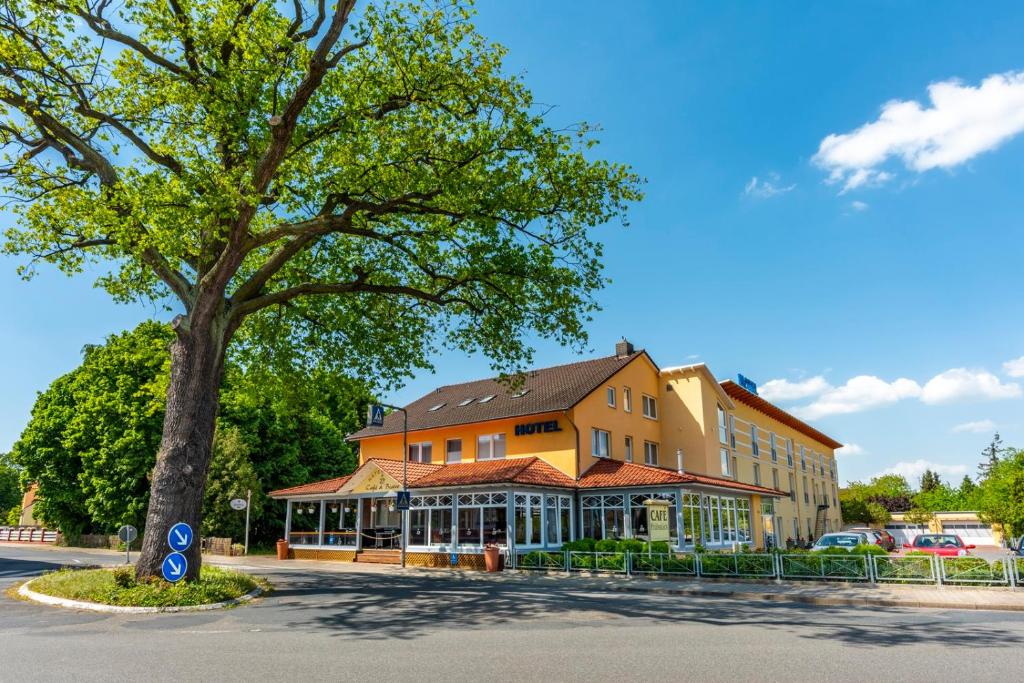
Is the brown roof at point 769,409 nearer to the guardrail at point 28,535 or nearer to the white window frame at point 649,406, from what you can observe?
the white window frame at point 649,406

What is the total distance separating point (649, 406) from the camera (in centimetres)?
3578

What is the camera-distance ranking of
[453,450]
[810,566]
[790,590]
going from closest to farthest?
1. [790,590]
2. [810,566]
3. [453,450]

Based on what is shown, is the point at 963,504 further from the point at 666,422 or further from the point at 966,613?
the point at 966,613

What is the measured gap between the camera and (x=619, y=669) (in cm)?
784

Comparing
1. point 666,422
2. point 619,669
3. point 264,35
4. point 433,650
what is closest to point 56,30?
point 264,35

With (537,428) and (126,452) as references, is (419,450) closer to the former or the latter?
(537,428)

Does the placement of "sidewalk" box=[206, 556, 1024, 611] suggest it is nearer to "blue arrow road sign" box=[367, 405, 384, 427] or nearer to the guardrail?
"blue arrow road sign" box=[367, 405, 384, 427]

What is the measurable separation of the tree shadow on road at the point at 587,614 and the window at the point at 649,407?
18.3 metres

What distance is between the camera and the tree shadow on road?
10.5 metres

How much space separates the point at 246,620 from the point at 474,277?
948 cm

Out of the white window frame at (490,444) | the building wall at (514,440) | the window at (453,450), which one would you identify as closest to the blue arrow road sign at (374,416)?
the building wall at (514,440)

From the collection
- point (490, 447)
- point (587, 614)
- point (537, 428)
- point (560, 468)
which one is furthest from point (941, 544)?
point (587, 614)

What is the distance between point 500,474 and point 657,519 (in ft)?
19.8

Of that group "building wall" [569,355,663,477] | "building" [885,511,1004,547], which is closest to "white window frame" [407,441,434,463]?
"building wall" [569,355,663,477]
